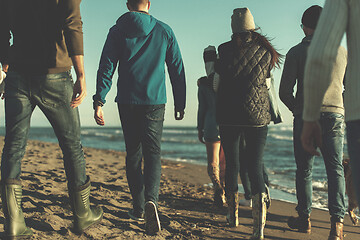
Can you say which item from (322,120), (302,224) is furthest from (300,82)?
(302,224)

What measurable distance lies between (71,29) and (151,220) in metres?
1.77

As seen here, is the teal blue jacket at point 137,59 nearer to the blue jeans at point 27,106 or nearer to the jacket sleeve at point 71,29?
the blue jeans at point 27,106


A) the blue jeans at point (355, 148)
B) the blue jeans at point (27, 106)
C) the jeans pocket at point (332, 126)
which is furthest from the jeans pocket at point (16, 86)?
the jeans pocket at point (332, 126)

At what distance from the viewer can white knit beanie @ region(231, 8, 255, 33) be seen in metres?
3.17

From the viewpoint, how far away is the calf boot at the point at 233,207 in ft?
11.3

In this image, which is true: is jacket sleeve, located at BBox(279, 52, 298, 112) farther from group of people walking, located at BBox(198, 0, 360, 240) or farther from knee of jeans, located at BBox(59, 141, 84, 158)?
knee of jeans, located at BBox(59, 141, 84, 158)

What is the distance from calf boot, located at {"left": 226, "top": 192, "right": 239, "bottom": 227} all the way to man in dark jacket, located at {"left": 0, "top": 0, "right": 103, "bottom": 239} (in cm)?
184

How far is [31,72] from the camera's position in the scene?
2469 millimetres

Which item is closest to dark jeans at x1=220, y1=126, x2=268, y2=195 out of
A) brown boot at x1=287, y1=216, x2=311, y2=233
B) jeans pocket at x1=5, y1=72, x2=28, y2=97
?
brown boot at x1=287, y1=216, x2=311, y2=233

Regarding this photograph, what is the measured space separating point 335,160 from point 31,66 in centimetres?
276

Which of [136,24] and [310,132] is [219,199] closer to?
[136,24]

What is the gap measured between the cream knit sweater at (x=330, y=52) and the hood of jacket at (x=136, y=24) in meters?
1.98

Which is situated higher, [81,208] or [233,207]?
[81,208]

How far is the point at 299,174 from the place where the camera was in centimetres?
345
